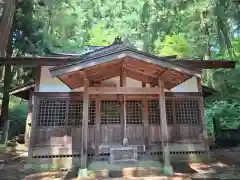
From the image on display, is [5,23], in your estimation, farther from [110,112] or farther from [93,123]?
[110,112]

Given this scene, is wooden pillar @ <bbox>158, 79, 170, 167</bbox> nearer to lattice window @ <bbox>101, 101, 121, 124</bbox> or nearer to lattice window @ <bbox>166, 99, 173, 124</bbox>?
lattice window @ <bbox>166, 99, 173, 124</bbox>

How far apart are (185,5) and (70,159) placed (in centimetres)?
645

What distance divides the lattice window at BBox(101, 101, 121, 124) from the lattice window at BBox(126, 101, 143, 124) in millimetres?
368

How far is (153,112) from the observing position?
814cm

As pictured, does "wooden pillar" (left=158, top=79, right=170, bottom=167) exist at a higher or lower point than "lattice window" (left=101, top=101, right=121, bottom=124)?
lower

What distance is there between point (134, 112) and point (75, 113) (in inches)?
83.0

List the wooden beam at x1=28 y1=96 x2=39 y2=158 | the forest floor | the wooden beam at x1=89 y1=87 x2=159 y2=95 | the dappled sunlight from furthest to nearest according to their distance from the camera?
1. the wooden beam at x1=28 y1=96 x2=39 y2=158
2. the wooden beam at x1=89 y1=87 x2=159 y2=95
3. the dappled sunlight
4. the forest floor

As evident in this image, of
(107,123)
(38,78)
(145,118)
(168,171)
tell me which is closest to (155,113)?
(145,118)

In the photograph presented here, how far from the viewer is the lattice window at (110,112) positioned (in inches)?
310

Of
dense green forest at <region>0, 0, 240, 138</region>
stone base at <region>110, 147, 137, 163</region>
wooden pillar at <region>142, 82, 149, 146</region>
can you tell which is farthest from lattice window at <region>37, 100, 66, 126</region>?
dense green forest at <region>0, 0, 240, 138</region>

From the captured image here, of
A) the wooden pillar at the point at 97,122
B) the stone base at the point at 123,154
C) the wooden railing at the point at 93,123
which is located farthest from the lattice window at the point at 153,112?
the wooden pillar at the point at 97,122

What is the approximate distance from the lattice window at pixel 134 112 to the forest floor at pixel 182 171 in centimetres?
196

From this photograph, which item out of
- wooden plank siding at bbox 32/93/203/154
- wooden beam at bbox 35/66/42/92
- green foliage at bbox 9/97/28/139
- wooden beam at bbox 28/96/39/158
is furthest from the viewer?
green foliage at bbox 9/97/28/139

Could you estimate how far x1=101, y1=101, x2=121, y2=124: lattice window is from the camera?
25.8 ft
